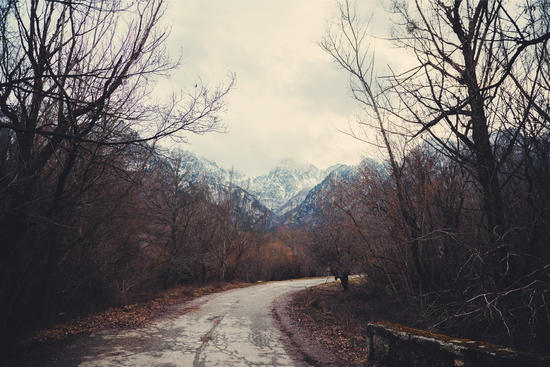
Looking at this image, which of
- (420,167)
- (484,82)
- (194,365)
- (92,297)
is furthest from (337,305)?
(484,82)

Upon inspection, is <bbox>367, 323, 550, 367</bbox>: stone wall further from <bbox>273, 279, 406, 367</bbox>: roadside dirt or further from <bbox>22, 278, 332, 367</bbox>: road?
<bbox>22, 278, 332, 367</bbox>: road

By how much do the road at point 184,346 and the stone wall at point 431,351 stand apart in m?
1.80

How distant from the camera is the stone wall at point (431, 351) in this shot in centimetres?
304

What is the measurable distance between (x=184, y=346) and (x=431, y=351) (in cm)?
514

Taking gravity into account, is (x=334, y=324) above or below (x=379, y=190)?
below

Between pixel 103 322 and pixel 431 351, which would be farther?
pixel 103 322

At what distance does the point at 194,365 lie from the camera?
493cm

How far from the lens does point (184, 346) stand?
5.89 m

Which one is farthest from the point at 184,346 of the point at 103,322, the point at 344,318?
the point at 344,318

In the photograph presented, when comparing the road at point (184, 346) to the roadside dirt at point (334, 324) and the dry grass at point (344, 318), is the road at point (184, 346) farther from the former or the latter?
the dry grass at point (344, 318)

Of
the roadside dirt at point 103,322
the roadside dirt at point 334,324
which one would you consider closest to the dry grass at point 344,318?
the roadside dirt at point 334,324

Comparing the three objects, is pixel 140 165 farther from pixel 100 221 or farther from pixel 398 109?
pixel 398 109

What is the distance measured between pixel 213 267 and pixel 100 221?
1512cm

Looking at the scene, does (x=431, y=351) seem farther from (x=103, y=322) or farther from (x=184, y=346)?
(x=103, y=322)
